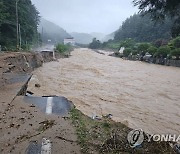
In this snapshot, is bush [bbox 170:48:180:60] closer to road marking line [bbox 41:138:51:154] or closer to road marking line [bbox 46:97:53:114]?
road marking line [bbox 46:97:53:114]

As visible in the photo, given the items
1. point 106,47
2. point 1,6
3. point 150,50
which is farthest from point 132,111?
point 106,47

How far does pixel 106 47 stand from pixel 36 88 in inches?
4610

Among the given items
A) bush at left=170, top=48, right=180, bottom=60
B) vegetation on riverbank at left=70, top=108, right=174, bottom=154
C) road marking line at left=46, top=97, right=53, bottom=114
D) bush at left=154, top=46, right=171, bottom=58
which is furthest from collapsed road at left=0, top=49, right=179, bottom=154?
bush at left=154, top=46, right=171, bottom=58

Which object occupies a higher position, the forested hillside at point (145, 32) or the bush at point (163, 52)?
the forested hillside at point (145, 32)

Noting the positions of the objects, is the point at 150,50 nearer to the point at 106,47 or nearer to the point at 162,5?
the point at 162,5

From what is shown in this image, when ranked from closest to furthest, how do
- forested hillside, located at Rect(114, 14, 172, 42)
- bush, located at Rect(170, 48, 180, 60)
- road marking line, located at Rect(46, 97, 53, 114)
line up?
road marking line, located at Rect(46, 97, 53, 114)
bush, located at Rect(170, 48, 180, 60)
forested hillside, located at Rect(114, 14, 172, 42)

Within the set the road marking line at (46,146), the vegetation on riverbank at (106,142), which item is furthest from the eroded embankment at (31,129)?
the vegetation on riverbank at (106,142)

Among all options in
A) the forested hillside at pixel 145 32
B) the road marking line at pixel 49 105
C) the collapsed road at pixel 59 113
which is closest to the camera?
the collapsed road at pixel 59 113

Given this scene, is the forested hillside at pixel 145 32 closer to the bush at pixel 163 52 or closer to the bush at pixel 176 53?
the bush at pixel 163 52

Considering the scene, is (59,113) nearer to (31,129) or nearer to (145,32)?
(31,129)

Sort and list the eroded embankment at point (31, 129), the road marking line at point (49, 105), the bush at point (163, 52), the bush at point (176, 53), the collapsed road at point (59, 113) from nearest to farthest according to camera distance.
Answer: the eroded embankment at point (31, 129) → the collapsed road at point (59, 113) → the road marking line at point (49, 105) → the bush at point (176, 53) → the bush at point (163, 52)

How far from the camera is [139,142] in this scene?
16.8 feet

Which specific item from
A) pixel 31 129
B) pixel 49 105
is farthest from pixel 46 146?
pixel 49 105

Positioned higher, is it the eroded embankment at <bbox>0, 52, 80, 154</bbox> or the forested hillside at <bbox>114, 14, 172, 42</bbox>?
the forested hillside at <bbox>114, 14, 172, 42</bbox>
